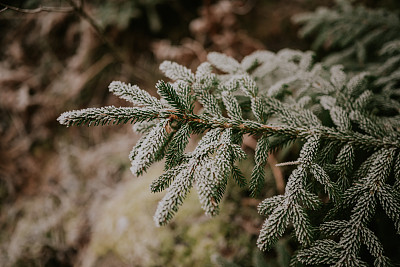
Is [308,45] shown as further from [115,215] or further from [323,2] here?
[115,215]

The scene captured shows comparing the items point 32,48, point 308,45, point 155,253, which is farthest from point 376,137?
point 32,48

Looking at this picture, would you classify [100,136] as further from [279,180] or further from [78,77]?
[279,180]

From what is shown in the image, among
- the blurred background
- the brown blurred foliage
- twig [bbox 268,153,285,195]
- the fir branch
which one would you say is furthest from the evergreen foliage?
the brown blurred foliage

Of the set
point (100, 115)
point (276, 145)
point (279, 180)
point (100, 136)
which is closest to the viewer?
point (100, 115)

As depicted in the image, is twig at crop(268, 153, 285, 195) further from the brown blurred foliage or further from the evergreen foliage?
the brown blurred foliage

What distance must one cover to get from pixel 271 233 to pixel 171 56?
317 cm

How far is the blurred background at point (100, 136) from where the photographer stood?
7.25ft

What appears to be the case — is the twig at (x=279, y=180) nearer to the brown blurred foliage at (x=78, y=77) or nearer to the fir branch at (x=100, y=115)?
the fir branch at (x=100, y=115)

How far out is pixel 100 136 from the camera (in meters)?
3.96

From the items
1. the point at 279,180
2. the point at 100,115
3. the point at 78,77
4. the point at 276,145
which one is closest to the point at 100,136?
the point at 78,77

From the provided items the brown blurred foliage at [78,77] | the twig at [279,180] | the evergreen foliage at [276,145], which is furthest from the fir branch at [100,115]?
the brown blurred foliage at [78,77]

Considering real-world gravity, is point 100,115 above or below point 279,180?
above

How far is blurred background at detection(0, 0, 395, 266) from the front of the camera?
7.25 feet

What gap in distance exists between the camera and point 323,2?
10.7 ft
